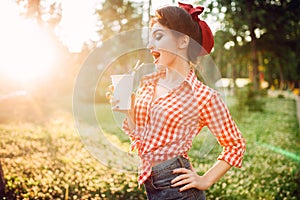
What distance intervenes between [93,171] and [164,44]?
5.29 metres

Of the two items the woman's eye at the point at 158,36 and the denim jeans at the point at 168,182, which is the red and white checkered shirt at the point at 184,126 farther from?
the woman's eye at the point at 158,36

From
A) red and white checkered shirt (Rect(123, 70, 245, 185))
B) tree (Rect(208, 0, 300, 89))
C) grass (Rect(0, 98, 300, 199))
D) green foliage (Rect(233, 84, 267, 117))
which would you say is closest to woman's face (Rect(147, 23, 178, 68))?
red and white checkered shirt (Rect(123, 70, 245, 185))

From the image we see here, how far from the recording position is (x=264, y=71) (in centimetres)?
5591

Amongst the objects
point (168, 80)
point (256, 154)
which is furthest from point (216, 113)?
point (256, 154)

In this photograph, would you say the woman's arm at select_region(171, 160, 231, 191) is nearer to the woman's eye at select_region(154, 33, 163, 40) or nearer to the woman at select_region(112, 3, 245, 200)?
the woman at select_region(112, 3, 245, 200)

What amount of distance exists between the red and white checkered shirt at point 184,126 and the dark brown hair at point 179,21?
0.30 meters

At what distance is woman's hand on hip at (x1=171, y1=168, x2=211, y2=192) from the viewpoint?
2191 mm

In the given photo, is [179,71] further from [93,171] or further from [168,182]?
[93,171]

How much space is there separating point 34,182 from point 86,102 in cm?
2557

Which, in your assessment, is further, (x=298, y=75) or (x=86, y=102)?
(x=298, y=75)

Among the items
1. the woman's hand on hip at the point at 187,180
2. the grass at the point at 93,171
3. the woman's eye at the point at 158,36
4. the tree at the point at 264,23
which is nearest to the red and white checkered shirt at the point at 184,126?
the woman's hand on hip at the point at 187,180

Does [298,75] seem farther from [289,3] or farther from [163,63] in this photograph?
[163,63]

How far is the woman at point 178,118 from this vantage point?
2.23 meters

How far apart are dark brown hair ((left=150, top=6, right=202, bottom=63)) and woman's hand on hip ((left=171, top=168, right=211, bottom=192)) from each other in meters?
0.79
